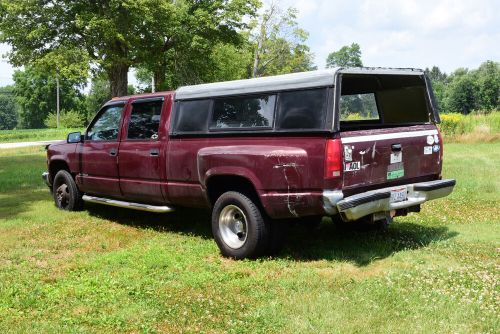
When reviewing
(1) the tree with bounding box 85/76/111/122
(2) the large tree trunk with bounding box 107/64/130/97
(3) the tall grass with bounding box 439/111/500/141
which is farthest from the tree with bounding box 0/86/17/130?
(3) the tall grass with bounding box 439/111/500/141

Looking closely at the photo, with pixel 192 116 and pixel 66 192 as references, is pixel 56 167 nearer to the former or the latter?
pixel 66 192

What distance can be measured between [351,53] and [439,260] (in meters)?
136

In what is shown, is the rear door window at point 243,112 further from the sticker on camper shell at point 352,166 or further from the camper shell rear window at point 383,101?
the camper shell rear window at point 383,101

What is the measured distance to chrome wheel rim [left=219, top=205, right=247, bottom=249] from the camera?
600cm

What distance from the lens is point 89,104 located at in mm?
98438

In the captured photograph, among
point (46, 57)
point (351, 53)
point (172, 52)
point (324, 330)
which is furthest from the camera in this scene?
point (351, 53)

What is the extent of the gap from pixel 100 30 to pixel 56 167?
2245 cm

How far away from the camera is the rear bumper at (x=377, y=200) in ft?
16.8

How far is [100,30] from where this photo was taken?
97.8ft

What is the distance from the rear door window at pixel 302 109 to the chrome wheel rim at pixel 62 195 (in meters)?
4.97

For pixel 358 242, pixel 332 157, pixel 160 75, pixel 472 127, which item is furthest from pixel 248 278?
pixel 160 75

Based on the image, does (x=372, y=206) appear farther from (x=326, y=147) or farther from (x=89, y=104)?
(x=89, y=104)

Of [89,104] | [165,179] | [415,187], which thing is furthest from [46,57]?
[89,104]

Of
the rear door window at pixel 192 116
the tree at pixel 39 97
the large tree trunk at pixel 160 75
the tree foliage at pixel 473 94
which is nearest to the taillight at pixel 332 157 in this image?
the rear door window at pixel 192 116
